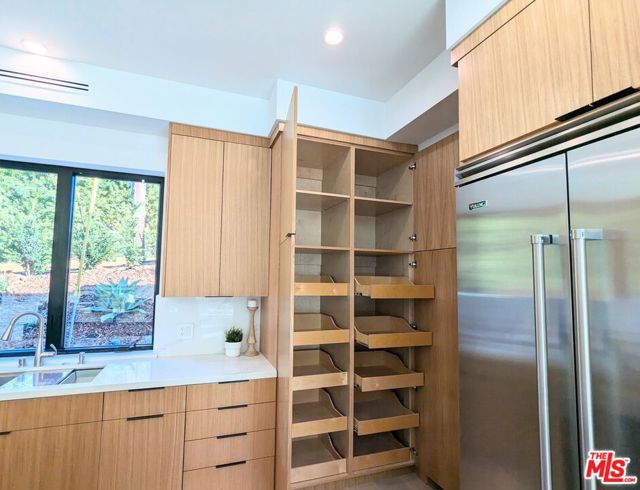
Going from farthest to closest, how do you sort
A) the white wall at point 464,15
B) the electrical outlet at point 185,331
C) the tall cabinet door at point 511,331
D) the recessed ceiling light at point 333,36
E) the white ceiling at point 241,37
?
the electrical outlet at point 185,331 → the recessed ceiling light at point 333,36 → the white ceiling at point 241,37 → the white wall at point 464,15 → the tall cabinet door at point 511,331

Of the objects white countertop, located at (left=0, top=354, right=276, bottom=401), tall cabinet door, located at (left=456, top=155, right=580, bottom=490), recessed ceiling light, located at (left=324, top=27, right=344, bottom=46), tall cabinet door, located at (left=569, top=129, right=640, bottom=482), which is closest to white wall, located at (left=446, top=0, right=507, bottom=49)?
recessed ceiling light, located at (left=324, top=27, right=344, bottom=46)

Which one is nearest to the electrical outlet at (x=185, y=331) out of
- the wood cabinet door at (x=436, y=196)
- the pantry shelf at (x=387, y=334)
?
the pantry shelf at (x=387, y=334)

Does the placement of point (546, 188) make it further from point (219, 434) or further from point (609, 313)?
point (219, 434)

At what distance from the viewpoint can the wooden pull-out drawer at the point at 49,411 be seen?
1.70m

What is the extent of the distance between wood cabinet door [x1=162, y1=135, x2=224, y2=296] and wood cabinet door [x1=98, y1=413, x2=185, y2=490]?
0.78 metres

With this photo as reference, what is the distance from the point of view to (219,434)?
2.04 m

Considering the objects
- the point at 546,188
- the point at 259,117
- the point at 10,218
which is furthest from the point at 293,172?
the point at 10,218

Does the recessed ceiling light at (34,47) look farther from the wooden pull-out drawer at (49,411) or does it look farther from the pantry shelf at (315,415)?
the pantry shelf at (315,415)

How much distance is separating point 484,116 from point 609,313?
2.76ft

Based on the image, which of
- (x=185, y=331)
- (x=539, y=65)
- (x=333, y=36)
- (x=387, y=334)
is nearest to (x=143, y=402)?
(x=185, y=331)

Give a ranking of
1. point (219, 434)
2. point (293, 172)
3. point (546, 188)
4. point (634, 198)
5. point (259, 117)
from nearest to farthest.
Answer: point (634, 198)
point (546, 188)
point (293, 172)
point (219, 434)
point (259, 117)

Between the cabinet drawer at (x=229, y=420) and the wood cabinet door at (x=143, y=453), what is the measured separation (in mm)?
76

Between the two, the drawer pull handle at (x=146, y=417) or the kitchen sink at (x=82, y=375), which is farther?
the kitchen sink at (x=82, y=375)

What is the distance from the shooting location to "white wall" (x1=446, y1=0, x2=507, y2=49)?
1367mm
